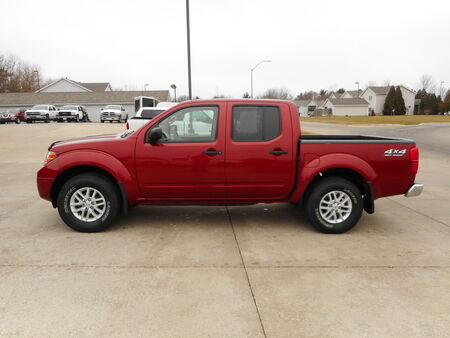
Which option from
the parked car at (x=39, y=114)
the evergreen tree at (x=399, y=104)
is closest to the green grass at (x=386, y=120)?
the evergreen tree at (x=399, y=104)

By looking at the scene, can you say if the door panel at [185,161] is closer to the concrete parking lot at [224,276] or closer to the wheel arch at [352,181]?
the concrete parking lot at [224,276]

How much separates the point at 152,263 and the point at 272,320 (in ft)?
5.21

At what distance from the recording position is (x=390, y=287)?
11.1 ft

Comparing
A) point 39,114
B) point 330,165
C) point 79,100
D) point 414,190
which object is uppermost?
point 79,100

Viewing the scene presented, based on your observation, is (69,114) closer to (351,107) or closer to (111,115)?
(111,115)

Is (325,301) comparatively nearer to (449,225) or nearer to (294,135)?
(294,135)

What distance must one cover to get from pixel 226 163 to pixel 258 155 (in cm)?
44

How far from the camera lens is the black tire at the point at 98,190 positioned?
478cm

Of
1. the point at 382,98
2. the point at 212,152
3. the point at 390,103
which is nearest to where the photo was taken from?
the point at 212,152

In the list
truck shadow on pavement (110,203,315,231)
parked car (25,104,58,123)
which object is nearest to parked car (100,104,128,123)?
Answer: parked car (25,104,58,123)

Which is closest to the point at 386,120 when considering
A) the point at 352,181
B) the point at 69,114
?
the point at 69,114

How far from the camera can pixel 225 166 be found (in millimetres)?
4730

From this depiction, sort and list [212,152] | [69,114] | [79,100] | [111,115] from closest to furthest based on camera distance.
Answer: [212,152] → [111,115] → [69,114] → [79,100]

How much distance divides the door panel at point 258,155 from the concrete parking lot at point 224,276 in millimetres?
658
